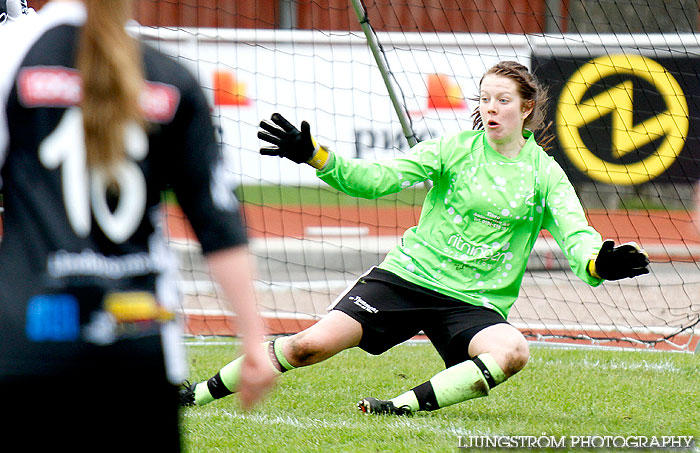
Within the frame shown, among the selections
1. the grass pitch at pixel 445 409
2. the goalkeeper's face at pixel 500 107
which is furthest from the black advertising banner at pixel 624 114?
the goalkeeper's face at pixel 500 107

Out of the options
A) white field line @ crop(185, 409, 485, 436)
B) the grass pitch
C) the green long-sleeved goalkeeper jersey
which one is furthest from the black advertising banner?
white field line @ crop(185, 409, 485, 436)

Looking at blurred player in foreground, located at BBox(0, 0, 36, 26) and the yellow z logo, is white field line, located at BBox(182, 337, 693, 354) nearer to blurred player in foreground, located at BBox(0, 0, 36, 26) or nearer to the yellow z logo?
the yellow z logo

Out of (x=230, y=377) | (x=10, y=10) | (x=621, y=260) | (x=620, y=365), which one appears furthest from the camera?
(x=620, y=365)

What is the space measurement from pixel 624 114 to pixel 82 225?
702 cm

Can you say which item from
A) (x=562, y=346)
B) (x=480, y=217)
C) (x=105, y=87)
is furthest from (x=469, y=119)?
(x=105, y=87)

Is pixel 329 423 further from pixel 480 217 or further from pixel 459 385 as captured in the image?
pixel 480 217

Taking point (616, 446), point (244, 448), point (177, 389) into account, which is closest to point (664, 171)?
point (616, 446)

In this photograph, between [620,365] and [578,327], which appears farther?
[578,327]

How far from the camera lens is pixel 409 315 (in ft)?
13.4

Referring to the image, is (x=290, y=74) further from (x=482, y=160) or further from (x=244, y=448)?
(x=244, y=448)

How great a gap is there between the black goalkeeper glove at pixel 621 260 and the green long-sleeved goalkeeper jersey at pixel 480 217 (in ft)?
1.10

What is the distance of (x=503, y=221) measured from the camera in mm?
4094

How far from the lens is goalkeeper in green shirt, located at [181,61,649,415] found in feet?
12.9

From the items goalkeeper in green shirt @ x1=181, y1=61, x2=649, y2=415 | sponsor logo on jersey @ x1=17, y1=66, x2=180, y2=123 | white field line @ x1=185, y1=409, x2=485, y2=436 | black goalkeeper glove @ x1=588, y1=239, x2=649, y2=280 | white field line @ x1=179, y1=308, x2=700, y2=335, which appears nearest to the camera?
sponsor logo on jersey @ x1=17, y1=66, x2=180, y2=123
